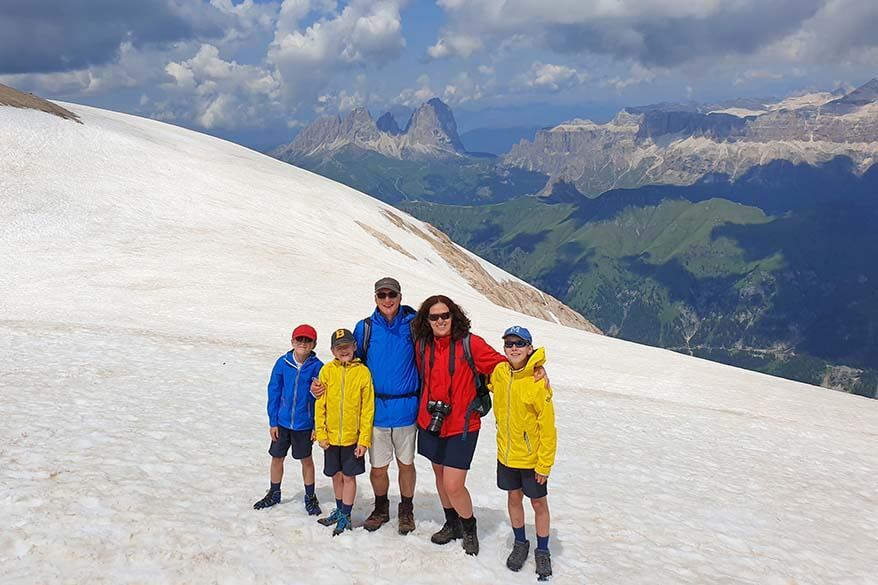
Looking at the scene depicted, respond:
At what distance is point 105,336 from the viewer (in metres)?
24.3

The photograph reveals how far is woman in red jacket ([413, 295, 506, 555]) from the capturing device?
9.51 metres

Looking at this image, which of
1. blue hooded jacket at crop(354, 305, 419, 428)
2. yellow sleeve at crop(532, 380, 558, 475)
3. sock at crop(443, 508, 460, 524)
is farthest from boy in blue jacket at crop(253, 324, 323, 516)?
yellow sleeve at crop(532, 380, 558, 475)

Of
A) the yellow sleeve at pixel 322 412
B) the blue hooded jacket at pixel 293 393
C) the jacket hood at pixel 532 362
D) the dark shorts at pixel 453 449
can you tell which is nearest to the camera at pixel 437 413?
the dark shorts at pixel 453 449

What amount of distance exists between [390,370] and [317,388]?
1252 millimetres

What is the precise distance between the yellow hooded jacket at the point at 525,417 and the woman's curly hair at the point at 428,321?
0.85 metres

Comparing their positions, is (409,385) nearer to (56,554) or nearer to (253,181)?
(56,554)

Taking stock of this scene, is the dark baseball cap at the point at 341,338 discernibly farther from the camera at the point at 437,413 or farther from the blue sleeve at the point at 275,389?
the camera at the point at 437,413

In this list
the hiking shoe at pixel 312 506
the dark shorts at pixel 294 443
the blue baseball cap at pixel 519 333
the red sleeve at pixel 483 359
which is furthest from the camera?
the hiking shoe at pixel 312 506

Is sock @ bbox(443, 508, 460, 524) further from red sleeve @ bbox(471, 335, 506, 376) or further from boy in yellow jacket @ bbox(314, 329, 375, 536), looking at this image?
red sleeve @ bbox(471, 335, 506, 376)

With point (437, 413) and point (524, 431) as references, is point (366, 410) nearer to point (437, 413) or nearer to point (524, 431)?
point (437, 413)

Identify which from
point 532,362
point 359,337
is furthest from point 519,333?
point 359,337

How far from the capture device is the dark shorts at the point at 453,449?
384 inches

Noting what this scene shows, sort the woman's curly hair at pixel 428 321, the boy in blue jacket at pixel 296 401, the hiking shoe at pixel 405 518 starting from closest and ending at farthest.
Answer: the woman's curly hair at pixel 428 321 → the boy in blue jacket at pixel 296 401 → the hiking shoe at pixel 405 518

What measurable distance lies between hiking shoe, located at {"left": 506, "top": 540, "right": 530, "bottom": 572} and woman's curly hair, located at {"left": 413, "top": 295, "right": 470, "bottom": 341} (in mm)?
3749
